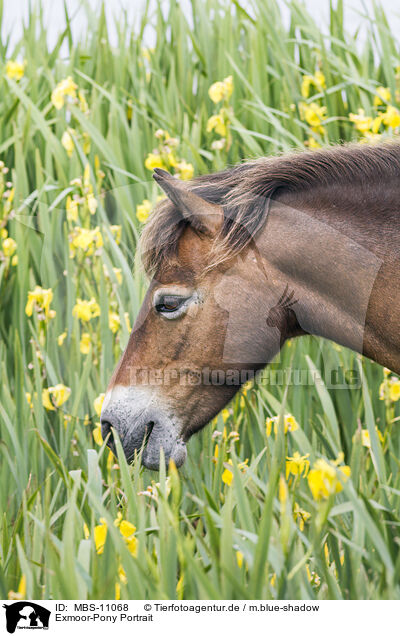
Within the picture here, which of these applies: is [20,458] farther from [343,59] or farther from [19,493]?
[343,59]

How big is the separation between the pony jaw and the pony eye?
265mm

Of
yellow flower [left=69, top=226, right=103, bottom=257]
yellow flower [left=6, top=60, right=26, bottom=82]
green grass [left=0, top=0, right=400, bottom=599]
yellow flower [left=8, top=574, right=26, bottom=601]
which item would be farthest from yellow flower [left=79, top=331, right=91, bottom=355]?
yellow flower [left=6, top=60, right=26, bottom=82]

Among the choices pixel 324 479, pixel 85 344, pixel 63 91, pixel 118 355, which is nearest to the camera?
pixel 324 479

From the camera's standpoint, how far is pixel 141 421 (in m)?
2.27

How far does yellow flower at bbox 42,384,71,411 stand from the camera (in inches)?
104

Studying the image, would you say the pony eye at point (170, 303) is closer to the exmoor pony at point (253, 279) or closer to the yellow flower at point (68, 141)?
the exmoor pony at point (253, 279)

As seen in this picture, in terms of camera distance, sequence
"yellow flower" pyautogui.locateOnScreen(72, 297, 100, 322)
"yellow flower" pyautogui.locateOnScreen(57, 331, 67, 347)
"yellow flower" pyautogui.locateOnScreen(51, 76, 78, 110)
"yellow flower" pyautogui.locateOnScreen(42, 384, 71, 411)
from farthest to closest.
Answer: "yellow flower" pyautogui.locateOnScreen(51, 76, 78, 110) → "yellow flower" pyautogui.locateOnScreen(57, 331, 67, 347) → "yellow flower" pyautogui.locateOnScreen(72, 297, 100, 322) → "yellow flower" pyautogui.locateOnScreen(42, 384, 71, 411)

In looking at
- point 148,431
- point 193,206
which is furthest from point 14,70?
point 148,431

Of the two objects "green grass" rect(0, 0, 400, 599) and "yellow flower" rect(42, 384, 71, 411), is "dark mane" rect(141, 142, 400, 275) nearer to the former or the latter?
"green grass" rect(0, 0, 400, 599)

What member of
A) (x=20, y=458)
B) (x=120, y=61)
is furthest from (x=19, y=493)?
(x=120, y=61)

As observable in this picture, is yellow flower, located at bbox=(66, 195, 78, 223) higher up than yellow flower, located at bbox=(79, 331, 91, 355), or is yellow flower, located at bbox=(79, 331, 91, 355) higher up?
yellow flower, located at bbox=(66, 195, 78, 223)

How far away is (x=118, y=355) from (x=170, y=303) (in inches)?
33.5

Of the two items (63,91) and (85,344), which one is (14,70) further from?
(85,344)
